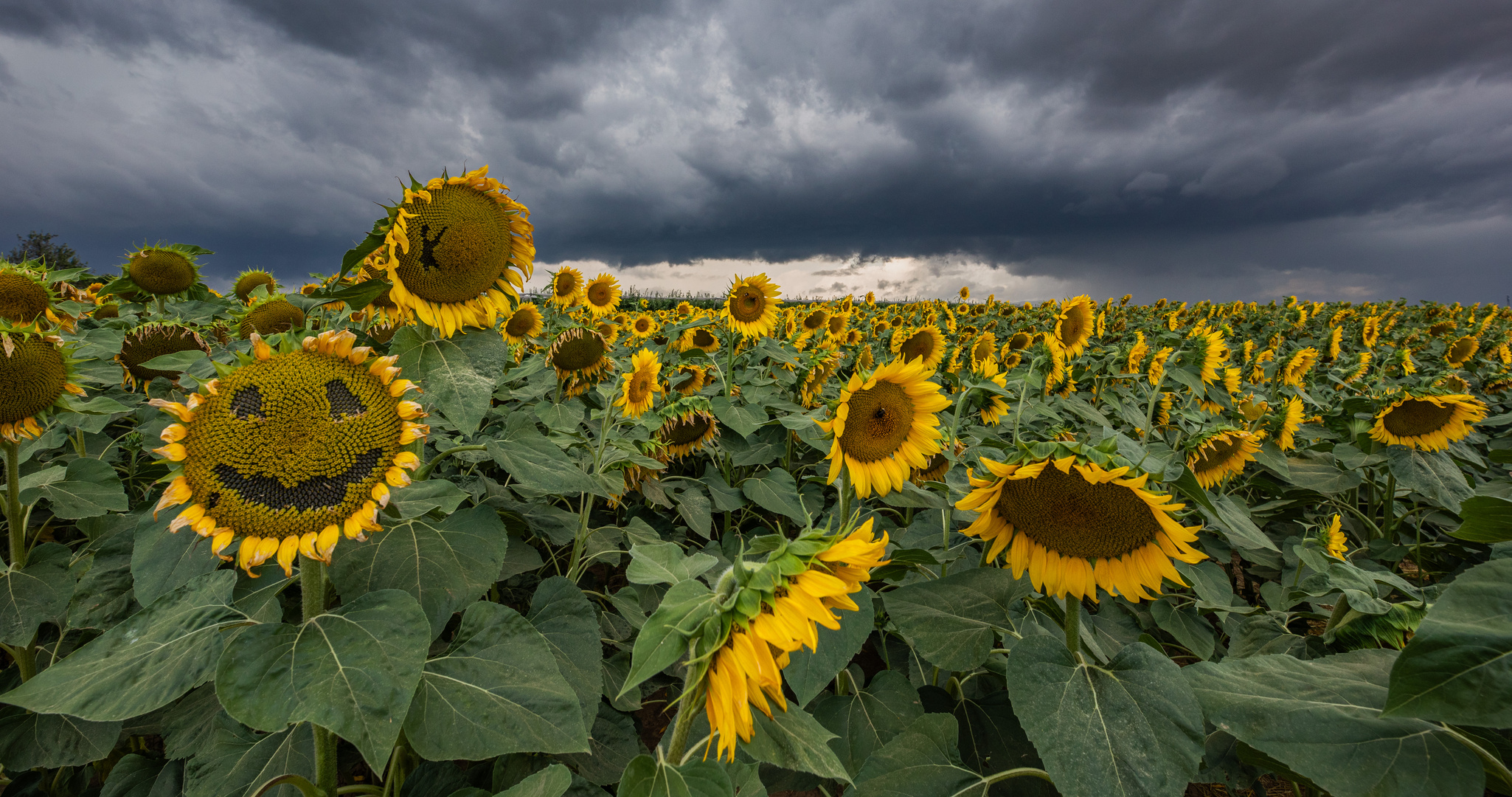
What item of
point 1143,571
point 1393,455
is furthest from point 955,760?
point 1393,455

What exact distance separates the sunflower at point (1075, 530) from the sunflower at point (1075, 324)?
399 centimetres

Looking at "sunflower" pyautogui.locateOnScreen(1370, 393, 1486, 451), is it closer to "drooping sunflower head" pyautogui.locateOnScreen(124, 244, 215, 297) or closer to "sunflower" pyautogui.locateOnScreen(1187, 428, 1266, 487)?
"sunflower" pyautogui.locateOnScreen(1187, 428, 1266, 487)

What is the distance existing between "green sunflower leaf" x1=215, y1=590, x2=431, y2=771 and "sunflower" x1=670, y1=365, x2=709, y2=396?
11.8 ft

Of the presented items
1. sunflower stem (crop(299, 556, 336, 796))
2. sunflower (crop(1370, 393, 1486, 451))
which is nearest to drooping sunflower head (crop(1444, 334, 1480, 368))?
sunflower (crop(1370, 393, 1486, 451))

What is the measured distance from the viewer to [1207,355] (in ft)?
15.3

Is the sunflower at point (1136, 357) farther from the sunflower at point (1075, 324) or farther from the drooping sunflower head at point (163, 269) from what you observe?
the drooping sunflower head at point (163, 269)

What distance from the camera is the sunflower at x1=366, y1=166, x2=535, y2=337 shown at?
59.6 inches

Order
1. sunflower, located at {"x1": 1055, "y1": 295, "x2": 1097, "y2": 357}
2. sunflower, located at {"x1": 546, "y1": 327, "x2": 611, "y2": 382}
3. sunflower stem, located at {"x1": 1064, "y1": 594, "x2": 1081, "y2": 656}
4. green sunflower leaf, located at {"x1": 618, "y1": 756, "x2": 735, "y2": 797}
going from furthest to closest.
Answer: sunflower, located at {"x1": 1055, "y1": 295, "x2": 1097, "y2": 357}
sunflower, located at {"x1": 546, "y1": 327, "x2": 611, "y2": 382}
sunflower stem, located at {"x1": 1064, "y1": 594, "x2": 1081, "y2": 656}
green sunflower leaf, located at {"x1": 618, "y1": 756, "x2": 735, "y2": 797}

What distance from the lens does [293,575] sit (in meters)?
1.50

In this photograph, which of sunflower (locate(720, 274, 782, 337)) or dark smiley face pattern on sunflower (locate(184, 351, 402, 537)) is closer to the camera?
dark smiley face pattern on sunflower (locate(184, 351, 402, 537))

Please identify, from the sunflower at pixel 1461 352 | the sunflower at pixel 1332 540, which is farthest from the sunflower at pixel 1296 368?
the sunflower at pixel 1332 540

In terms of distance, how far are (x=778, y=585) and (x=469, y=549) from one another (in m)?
1.02

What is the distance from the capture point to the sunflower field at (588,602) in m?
1.07

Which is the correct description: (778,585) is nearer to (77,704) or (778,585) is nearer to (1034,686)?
(1034,686)
